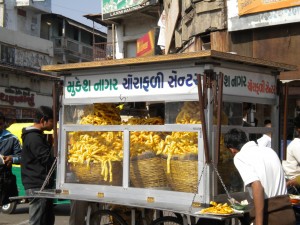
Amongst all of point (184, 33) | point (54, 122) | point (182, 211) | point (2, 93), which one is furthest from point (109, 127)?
point (2, 93)

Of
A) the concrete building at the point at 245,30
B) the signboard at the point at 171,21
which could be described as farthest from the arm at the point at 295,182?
the signboard at the point at 171,21

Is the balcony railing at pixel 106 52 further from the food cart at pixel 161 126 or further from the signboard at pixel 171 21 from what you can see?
the food cart at pixel 161 126

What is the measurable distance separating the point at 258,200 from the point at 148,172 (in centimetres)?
162

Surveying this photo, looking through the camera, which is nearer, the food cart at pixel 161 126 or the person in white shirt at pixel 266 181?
the person in white shirt at pixel 266 181

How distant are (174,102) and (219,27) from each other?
7.23 metres

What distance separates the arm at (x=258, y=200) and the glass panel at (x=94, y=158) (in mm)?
1899

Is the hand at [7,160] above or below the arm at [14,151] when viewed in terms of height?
below

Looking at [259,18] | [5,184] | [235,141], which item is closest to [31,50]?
[259,18]

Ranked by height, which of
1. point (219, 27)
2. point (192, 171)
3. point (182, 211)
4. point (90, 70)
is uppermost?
point (219, 27)

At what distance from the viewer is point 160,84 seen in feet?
17.6

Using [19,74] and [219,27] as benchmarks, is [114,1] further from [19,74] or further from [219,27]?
[219,27]

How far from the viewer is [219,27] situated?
12.2 meters

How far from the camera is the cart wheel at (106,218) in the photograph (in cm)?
590

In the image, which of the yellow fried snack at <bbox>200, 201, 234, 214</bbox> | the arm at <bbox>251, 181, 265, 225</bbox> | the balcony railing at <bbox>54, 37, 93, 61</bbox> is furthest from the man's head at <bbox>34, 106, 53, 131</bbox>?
the balcony railing at <bbox>54, 37, 93, 61</bbox>
